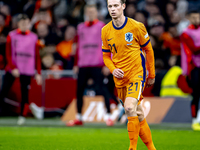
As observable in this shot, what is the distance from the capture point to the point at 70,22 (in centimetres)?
1402

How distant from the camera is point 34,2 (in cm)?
Answer: 1388

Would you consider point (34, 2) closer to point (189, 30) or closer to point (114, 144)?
point (189, 30)

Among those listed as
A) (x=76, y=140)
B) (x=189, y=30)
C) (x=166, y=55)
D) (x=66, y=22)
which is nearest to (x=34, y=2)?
(x=66, y=22)

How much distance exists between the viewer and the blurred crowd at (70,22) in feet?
40.5

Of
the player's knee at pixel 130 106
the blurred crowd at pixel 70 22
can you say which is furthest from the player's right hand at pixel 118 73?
the blurred crowd at pixel 70 22

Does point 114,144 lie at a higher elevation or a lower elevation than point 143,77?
lower

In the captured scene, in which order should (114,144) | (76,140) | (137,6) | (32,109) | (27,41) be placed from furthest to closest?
(137,6), (32,109), (27,41), (76,140), (114,144)

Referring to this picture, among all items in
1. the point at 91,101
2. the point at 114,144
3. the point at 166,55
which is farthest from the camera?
the point at 166,55

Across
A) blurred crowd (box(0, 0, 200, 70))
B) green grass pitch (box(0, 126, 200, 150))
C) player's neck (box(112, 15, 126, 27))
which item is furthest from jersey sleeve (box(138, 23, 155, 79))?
blurred crowd (box(0, 0, 200, 70))

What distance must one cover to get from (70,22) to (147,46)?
9284 mm

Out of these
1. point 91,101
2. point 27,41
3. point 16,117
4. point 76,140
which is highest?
point 27,41

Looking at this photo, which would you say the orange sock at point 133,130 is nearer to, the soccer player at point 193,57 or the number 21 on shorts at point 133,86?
the number 21 on shorts at point 133,86

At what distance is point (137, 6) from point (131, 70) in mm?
10383

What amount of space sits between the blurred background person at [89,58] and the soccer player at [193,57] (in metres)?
1.88
